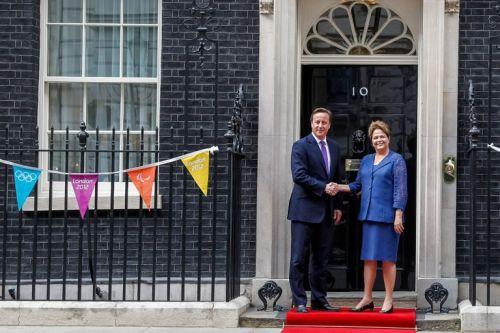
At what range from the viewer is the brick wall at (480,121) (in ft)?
33.4

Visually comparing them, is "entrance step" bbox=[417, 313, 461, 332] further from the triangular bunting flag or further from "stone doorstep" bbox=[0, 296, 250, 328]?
the triangular bunting flag

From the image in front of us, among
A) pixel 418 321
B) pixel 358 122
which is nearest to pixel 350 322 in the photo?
pixel 418 321

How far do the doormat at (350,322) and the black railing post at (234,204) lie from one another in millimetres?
724

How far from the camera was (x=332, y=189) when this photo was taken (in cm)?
936

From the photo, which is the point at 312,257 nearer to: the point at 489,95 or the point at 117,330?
the point at 117,330

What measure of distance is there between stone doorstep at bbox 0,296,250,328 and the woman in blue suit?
1.31 metres

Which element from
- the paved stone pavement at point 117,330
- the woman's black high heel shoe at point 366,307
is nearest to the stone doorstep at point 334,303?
the paved stone pavement at point 117,330

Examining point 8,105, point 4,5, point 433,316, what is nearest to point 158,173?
point 8,105

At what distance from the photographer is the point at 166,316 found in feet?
30.7

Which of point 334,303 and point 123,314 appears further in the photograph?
point 334,303

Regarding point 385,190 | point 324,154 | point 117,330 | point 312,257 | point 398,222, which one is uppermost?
point 324,154

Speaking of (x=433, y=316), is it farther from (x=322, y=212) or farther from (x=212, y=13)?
(x=212, y=13)

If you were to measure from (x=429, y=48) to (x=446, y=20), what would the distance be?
33 centimetres

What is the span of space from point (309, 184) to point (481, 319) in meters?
1.97
